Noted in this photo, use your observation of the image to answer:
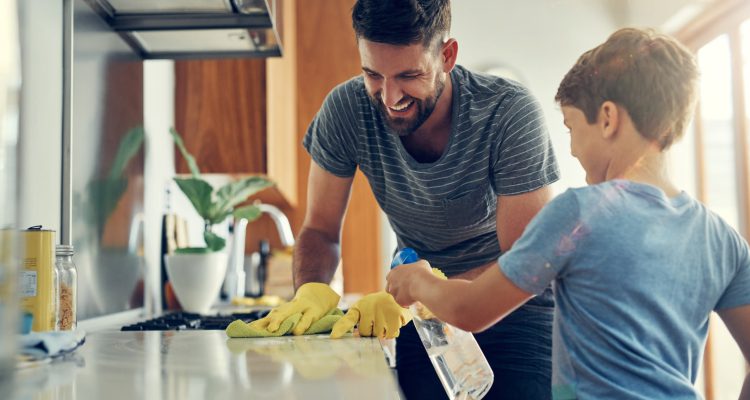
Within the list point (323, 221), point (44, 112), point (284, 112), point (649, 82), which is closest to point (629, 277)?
point (649, 82)

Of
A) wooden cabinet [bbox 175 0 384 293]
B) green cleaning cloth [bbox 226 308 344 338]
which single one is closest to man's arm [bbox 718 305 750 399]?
green cleaning cloth [bbox 226 308 344 338]

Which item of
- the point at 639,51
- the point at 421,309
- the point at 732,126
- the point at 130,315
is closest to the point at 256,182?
the point at 130,315

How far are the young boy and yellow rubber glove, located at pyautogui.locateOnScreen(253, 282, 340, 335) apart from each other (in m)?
0.22

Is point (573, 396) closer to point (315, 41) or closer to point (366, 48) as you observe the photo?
point (366, 48)

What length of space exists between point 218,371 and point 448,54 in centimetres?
93

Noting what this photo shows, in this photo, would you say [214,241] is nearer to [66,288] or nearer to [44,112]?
[44,112]

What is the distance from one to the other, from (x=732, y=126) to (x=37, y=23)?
318 centimetres

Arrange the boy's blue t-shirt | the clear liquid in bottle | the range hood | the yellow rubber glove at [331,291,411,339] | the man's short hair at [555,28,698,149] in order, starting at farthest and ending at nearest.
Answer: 1. the range hood
2. the clear liquid in bottle
3. the yellow rubber glove at [331,291,411,339]
4. the man's short hair at [555,28,698,149]
5. the boy's blue t-shirt

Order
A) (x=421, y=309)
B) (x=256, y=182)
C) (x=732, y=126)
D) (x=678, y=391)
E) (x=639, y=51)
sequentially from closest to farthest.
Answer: (x=678, y=391) → (x=639, y=51) → (x=421, y=309) → (x=256, y=182) → (x=732, y=126)

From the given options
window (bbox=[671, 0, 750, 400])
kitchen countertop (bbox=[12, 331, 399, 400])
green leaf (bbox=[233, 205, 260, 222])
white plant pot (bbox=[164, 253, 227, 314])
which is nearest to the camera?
kitchen countertop (bbox=[12, 331, 399, 400])

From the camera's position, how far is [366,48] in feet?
4.86

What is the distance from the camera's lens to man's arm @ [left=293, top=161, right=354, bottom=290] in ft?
5.49

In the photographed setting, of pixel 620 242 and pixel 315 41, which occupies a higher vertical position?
pixel 315 41

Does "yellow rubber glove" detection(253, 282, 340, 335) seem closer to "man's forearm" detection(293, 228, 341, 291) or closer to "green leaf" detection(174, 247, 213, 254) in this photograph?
"man's forearm" detection(293, 228, 341, 291)
